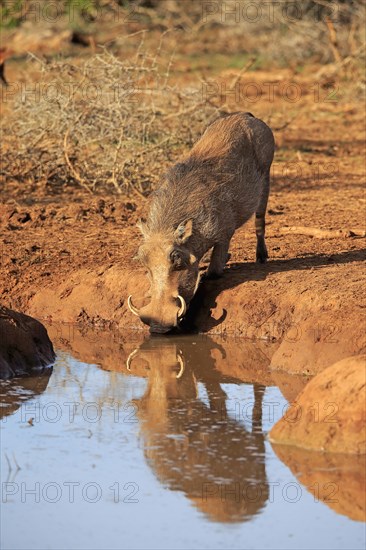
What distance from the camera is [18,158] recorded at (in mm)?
11281

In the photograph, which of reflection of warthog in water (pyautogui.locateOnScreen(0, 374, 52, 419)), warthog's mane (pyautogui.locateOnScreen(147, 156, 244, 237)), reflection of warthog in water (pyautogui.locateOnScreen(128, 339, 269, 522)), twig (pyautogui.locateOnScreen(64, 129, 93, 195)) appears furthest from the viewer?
twig (pyautogui.locateOnScreen(64, 129, 93, 195))

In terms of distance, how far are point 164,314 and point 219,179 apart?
1.07 metres

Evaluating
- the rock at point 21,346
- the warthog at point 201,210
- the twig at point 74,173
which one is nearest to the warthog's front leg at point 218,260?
the warthog at point 201,210

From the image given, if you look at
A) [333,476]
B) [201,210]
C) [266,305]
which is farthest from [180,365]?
[333,476]

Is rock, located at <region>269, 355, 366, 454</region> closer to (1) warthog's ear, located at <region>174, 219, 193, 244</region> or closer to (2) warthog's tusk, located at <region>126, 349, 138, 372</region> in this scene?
(2) warthog's tusk, located at <region>126, 349, 138, 372</region>

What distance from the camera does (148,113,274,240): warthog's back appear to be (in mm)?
7441

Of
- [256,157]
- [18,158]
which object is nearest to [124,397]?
[256,157]

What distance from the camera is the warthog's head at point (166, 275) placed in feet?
23.5

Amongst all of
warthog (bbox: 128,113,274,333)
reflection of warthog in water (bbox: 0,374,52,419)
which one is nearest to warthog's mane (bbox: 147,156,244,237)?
warthog (bbox: 128,113,274,333)

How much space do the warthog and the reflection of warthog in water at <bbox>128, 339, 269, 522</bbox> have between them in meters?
0.44

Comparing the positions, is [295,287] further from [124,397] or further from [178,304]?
[124,397]

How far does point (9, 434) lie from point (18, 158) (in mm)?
6109

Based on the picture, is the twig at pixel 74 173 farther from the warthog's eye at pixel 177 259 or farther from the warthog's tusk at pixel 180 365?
the warthog's tusk at pixel 180 365

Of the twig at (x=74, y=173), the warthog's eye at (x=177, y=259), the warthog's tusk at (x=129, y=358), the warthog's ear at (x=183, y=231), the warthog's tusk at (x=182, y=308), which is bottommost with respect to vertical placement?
the twig at (x=74, y=173)
